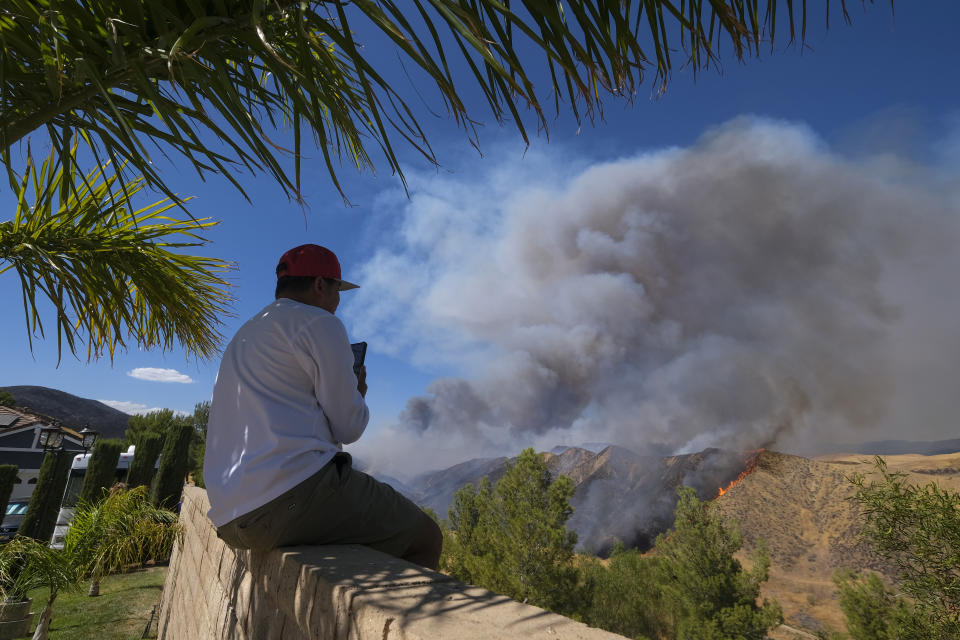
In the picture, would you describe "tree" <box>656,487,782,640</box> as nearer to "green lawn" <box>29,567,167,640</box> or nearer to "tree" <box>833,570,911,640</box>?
"tree" <box>833,570,911,640</box>

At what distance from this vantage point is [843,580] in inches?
685

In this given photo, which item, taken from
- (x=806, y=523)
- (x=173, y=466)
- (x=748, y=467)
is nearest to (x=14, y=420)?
(x=173, y=466)

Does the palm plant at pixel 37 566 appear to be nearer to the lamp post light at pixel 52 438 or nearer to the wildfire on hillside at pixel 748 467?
the lamp post light at pixel 52 438

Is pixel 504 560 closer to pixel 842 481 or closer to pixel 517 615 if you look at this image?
pixel 517 615

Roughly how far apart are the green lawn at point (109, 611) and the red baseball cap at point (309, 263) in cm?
690

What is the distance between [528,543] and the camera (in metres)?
23.4

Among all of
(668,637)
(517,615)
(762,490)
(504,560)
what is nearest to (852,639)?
(668,637)

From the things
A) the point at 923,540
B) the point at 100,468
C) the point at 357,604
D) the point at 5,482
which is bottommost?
the point at 923,540

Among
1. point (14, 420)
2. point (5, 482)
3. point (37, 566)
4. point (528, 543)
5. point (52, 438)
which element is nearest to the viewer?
point (37, 566)

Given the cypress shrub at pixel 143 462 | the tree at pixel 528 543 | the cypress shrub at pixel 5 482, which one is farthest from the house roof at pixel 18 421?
the tree at pixel 528 543

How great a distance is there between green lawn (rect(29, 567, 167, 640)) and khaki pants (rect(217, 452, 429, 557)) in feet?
22.3

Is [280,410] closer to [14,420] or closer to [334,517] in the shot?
[334,517]

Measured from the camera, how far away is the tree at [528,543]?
74.0 ft

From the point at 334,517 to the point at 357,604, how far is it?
0.50 m
